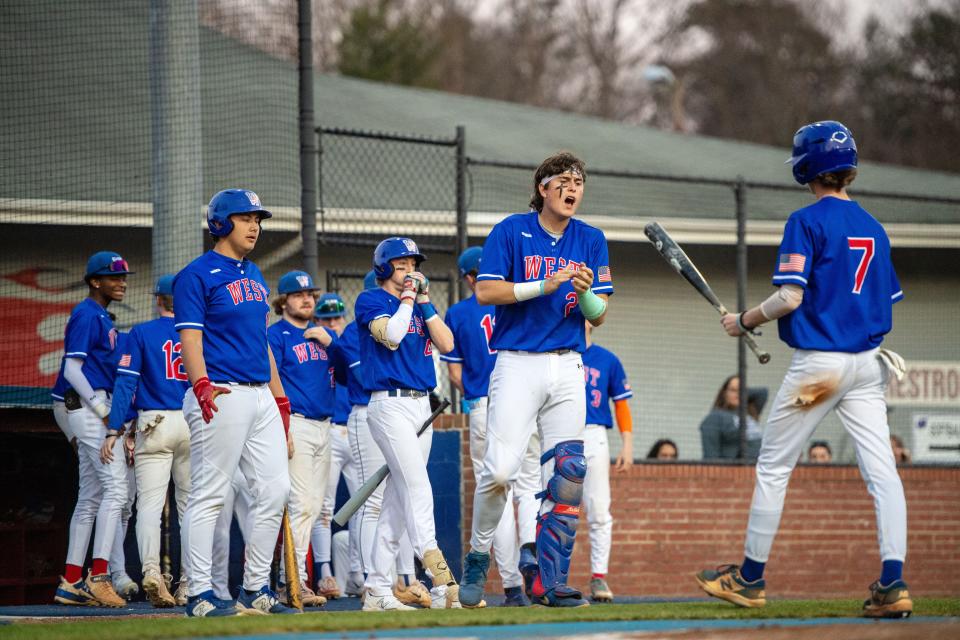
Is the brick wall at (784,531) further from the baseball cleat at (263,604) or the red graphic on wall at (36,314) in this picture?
the red graphic on wall at (36,314)

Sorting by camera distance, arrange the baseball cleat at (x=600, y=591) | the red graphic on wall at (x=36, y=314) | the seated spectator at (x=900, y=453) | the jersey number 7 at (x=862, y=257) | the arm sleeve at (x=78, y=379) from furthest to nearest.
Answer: the seated spectator at (x=900, y=453), the red graphic on wall at (x=36, y=314), the baseball cleat at (x=600, y=591), the arm sleeve at (x=78, y=379), the jersey number 7 at (x=862, y=257)

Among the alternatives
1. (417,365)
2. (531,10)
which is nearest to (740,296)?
(417,365)

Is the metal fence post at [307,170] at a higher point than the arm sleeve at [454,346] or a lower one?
higher

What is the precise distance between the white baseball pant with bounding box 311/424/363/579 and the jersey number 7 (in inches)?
195

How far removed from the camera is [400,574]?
963 centimetres

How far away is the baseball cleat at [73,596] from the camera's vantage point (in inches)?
370

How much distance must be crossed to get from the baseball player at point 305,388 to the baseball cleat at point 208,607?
2.34m

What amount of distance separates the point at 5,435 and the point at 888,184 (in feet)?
42.4

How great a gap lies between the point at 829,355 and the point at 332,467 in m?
5.41

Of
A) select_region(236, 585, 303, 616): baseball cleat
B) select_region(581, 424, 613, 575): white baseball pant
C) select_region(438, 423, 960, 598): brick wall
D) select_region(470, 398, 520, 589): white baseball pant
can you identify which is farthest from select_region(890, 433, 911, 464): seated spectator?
select_region(236, 585, 303, 616): baseball cleat

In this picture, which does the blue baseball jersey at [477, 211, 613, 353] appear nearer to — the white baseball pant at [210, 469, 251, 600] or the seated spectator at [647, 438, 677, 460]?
the white baseball pant at [210, 469, 251, 600]

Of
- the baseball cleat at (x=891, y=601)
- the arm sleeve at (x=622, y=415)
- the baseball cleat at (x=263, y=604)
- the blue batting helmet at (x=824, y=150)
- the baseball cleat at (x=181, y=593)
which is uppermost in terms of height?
the blue batting helmet at (x=824, y=150)

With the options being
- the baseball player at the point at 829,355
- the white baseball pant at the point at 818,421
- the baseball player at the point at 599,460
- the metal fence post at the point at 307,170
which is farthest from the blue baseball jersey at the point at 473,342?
the white baseball pant at the point at 818,421

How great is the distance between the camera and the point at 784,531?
12.9m
